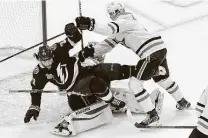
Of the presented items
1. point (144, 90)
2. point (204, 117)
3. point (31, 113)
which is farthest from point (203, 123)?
point (31, 113)

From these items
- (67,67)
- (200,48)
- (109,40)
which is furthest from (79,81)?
(200,48)

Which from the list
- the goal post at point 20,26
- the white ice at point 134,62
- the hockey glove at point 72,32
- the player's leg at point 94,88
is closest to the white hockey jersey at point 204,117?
the white ice at point 134,62

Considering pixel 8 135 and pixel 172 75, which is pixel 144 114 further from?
pixel 8 135

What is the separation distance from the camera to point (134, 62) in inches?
139

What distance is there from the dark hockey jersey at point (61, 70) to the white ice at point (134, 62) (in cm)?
22

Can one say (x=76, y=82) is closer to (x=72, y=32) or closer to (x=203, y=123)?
(x=72, y=32)

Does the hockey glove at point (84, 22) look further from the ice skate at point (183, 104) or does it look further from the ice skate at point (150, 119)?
the ice skate at point (183, 104)

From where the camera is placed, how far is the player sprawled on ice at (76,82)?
2877mm

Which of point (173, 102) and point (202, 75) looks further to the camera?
point (202, 75)

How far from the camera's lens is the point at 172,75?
136 inches

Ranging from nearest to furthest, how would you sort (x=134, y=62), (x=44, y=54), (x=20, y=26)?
1. (x=44, y=54)
2. (x=134, y=62)
3. (x=20, y=26)

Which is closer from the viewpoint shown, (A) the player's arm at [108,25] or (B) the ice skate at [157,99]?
(A) the player's arm at [108,25]

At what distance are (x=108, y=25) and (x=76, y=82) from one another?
344mm

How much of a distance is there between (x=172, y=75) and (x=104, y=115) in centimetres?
68
